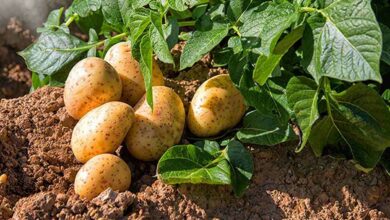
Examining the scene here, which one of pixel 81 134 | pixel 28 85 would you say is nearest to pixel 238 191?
pixel 81 134

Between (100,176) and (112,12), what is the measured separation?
2.37ft

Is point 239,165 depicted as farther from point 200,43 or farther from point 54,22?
point 54,22

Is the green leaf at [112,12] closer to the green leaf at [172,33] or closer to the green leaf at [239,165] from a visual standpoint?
the green leaf at [172,33]

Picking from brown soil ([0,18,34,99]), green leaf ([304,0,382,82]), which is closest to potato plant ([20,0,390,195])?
green leaf ([304,0,382,82])

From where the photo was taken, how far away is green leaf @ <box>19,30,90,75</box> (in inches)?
122

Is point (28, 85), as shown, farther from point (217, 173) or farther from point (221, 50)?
point (217, 173)

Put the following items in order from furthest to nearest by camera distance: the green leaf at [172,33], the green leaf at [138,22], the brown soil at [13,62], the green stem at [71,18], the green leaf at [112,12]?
the brown soil at [13,62] → the green stem at [71,18] → the green leaf at [112,12] → the green leaf at [172,33] → the green leaf at [138,22]

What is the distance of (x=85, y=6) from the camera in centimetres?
310

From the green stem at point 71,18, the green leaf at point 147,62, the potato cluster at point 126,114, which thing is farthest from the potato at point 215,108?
the green stem at point 71,18

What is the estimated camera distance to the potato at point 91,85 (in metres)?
2.73

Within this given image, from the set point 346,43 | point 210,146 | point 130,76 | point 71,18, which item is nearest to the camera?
point 346,43

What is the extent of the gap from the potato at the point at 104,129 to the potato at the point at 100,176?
0.05m

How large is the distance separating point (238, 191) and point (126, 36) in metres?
0.75

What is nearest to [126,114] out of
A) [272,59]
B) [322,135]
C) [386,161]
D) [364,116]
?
[272,59]
